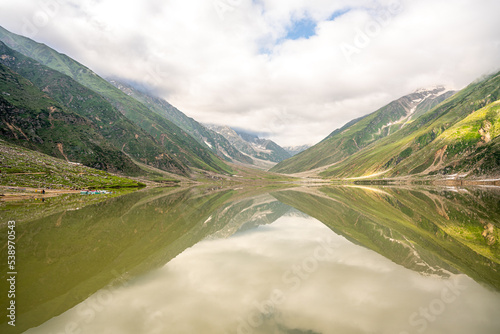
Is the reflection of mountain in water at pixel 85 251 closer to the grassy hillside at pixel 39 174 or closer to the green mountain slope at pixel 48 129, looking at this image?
the grassy hillside at pixel 39 174

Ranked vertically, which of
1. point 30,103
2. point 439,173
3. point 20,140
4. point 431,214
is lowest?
point 431,214

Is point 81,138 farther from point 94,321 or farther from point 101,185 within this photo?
point 94,321

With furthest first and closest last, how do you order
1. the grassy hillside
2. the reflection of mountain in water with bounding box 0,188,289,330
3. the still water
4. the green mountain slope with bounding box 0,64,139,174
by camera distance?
1. the green mountain slope with bounding box 0,64,139,174
2. the grassy hillside
3. the reflection of mountain in water with bounding box 0,188,289,330
4. the still water

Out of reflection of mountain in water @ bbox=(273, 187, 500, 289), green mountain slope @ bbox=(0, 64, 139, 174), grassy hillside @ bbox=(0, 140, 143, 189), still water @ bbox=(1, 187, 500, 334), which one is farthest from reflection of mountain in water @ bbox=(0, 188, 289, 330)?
green mountain slope @ bbox=(0, 64, 139, 174)

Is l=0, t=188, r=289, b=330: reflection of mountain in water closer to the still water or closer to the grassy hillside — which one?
the still water

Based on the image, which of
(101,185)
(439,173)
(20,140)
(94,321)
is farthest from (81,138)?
(439,173)

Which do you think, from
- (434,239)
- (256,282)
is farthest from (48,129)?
(434,239)
